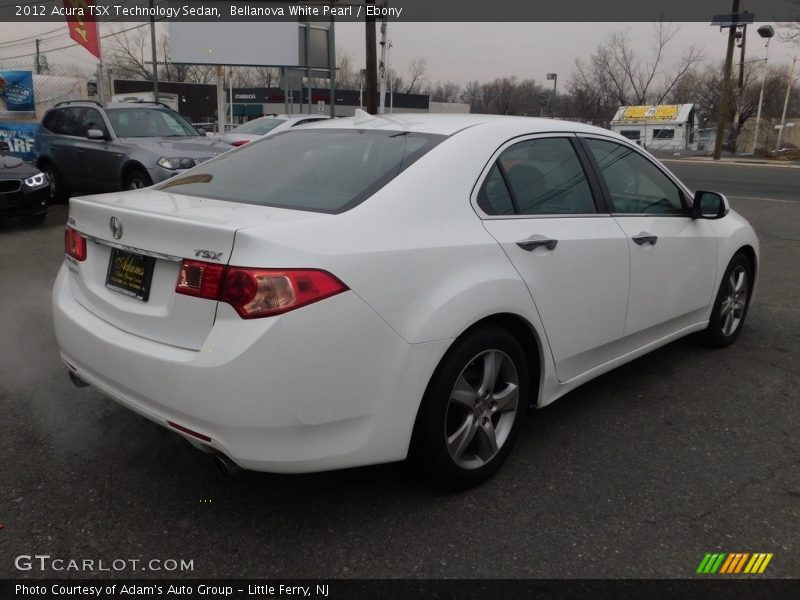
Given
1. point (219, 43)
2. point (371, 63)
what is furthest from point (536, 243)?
point (219, 43)

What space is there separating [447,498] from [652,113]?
51.1 m

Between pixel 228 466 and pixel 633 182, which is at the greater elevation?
pixel 633 182

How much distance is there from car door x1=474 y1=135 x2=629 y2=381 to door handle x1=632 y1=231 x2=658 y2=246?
13 cm

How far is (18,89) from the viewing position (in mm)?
16953

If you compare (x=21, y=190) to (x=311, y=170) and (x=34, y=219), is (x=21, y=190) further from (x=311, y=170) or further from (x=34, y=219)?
(x=311, y=170)

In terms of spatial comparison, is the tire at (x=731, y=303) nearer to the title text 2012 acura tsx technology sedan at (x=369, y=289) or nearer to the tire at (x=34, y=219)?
the title text 2012 acura tsx technology sedan at (x=369, y=289)

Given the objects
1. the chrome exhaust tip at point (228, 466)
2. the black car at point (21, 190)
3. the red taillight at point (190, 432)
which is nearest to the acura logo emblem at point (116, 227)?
the red taillight at point (190, 432)

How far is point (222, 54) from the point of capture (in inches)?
1085

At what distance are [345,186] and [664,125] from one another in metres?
49.7

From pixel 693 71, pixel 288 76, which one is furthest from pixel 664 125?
pixel 288 76

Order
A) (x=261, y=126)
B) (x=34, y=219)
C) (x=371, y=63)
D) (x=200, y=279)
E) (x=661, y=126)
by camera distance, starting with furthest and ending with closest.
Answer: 1. (x=661, y=126)
2. (x=371, y=63)
3. (x=261, y=126)
4. (x=34, y=219)
5. (x=200, y=279)

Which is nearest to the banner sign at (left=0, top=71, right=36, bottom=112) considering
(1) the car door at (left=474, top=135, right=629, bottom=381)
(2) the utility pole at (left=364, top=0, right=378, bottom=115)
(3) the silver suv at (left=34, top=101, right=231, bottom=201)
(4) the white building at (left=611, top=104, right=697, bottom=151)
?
(3) the silver suv at (left=34, top=101, right=231, bottom=201)

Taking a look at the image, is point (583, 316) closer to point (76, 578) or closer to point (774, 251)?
point (76, 578)

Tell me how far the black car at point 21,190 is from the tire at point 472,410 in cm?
865
